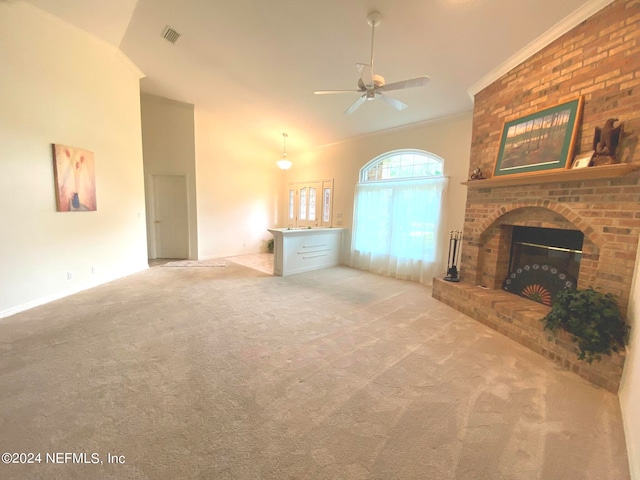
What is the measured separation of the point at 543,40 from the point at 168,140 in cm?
663

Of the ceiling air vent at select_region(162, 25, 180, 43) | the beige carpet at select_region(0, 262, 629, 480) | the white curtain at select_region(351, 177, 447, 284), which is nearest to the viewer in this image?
the beige carpet at select_region(0, 262, 629, 480)

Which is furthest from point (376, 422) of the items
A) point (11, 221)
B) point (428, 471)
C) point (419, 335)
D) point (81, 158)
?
point (81, 158)

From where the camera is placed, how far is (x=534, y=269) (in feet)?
10.3

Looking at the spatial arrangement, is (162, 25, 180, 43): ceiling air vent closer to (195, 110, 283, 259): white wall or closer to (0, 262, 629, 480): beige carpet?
(195, 110, 283, 259): white wall

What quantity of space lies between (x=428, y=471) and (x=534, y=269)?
2.84 metres

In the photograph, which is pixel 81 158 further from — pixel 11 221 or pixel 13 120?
pixel 11 221

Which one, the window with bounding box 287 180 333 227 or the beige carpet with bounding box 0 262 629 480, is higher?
the window with bounding box 287 180 333 227

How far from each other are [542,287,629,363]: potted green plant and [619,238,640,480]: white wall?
0.08 m

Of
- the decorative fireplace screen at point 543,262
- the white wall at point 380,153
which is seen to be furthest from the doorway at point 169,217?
the decorative fireplace screen at point 543,262

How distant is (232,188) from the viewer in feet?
22.7

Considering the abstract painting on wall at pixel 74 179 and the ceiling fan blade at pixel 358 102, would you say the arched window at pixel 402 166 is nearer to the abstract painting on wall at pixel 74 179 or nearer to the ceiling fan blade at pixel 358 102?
the ceiling fan blade at pixel 358 102

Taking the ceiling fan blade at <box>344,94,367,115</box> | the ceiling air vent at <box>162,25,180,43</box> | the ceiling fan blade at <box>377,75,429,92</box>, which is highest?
the ceiling air vent at <box>162,25,180,43</box>

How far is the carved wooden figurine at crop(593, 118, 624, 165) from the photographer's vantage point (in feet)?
7.06

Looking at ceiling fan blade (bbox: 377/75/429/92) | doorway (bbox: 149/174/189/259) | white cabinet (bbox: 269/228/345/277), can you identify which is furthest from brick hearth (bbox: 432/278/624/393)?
doorway (bbox: 149/174/189/259)
